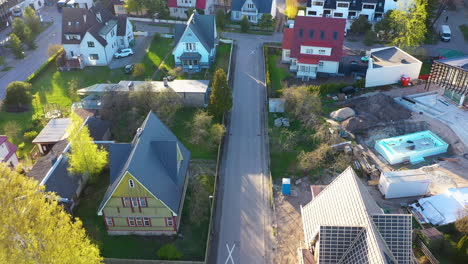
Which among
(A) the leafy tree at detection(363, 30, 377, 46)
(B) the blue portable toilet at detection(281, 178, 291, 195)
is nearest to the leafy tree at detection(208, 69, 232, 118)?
(B) the blue portable toilet at detection(281, 178, 291, 195)

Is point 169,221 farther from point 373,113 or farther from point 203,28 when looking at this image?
point 203,28

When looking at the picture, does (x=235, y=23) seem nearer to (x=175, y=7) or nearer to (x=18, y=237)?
(x=175, y=7)

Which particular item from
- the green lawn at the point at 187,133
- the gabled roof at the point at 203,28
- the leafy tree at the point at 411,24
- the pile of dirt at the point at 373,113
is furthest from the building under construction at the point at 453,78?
the gabled roof at the point at 203,28

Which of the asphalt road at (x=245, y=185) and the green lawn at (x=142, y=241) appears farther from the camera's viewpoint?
the asphalt road at (x=245, y=185)

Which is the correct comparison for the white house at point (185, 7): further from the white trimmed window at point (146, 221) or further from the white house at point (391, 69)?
the white trimmed window at point (146, 221)

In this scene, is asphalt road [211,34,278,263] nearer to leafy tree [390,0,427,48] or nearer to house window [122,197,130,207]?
house window [122,197,130,207]

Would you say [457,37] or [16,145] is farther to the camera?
[457,37]

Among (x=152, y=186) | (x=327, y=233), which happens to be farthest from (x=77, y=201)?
(x=327, y=233)
